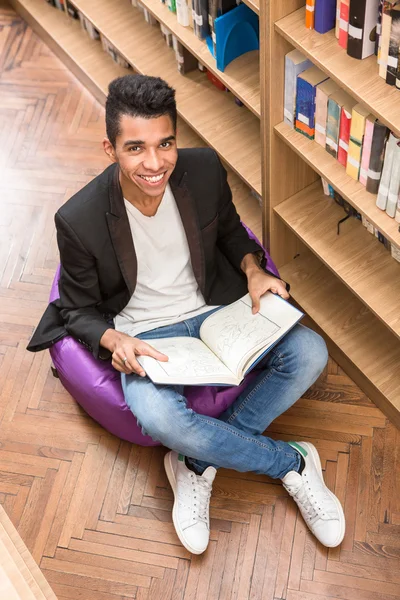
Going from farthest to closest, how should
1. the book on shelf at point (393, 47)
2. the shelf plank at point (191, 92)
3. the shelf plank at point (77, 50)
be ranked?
the shelf plank at point (77, 50) < the shelf plank at point (191, 92) < the book on shelf at point (393, 47)

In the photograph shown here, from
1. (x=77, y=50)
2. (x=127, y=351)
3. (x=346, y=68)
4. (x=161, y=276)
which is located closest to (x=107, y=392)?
(x=127, y=351)

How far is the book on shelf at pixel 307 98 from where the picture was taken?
2502 millimetres

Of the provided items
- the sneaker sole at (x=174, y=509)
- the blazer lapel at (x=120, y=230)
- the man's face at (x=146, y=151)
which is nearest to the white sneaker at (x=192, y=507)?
the sneaker sole at (x=174, y=509)

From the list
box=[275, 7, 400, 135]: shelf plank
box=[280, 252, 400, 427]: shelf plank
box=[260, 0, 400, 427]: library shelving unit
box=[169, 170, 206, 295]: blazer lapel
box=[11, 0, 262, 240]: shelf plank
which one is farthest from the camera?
box=[11, 0, 262, 240]: shelf plank

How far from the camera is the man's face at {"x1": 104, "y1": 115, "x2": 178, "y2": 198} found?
7.32ft

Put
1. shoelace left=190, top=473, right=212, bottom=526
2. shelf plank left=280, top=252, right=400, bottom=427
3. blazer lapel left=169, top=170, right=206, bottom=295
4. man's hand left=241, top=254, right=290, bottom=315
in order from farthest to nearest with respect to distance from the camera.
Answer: shelf plank left=280, top=252, right=400, bottom=427 < shoelace left=190, top=473, right=212, bottom=526 < man's hand left=241, top=254, right=290, bottom=315 < blazer lapel left=169, top=170, right=206, bottom=295

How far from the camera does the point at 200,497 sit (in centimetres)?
276

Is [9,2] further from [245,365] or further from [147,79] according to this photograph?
[245,365]

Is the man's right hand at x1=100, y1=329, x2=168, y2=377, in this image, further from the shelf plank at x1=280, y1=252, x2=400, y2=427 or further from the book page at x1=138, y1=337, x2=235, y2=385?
the shelf plank at x1=280, y1=252, x2=400, y2=427

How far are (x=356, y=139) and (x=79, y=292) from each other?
101cm

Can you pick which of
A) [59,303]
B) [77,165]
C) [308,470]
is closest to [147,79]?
[59,303]

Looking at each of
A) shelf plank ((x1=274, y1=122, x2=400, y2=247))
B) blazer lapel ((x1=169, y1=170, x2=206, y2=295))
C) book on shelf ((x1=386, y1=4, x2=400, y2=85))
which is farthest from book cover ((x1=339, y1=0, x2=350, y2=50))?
blazer lapel ((x1=169, y1=170, x2=206, y2=295))

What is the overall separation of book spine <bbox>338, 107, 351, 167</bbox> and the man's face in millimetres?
542

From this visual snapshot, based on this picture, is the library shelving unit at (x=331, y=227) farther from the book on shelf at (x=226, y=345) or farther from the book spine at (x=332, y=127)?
the book on shelf at (x=226, y=345)
